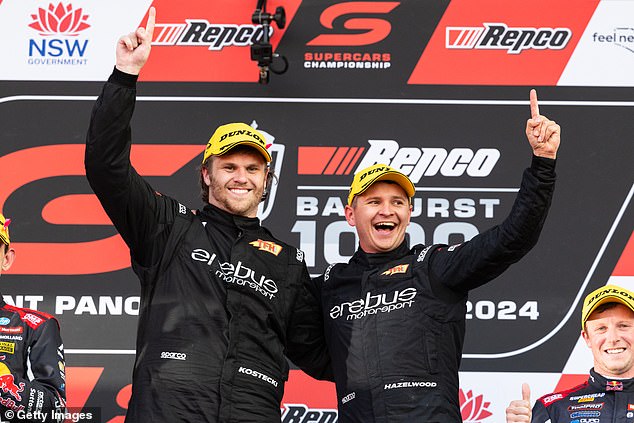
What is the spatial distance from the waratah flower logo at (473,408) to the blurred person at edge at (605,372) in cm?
52

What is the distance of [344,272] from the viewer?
10.8 feet

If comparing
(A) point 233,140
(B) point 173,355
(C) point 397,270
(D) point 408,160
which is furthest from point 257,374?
(D) point 408,160

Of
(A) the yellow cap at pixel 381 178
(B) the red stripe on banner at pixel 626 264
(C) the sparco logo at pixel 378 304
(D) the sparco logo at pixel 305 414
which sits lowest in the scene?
(D) the sparco logo at pixel 305 414

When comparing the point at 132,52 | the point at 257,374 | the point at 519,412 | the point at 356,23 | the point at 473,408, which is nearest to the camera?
the point at 519,412

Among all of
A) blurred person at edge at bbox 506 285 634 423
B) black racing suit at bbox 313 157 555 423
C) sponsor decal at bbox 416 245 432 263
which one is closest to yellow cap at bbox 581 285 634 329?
blurred person at edge at bbox 506 285 634 423

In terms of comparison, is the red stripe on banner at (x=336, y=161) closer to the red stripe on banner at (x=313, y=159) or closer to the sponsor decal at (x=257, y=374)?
the red stripe on banner at (x=313, y=159)

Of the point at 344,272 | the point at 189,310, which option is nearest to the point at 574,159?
the point at 344,272

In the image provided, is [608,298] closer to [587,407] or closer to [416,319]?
[587,407]

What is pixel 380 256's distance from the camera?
10.5ft

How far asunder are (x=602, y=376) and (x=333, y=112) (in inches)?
59.8

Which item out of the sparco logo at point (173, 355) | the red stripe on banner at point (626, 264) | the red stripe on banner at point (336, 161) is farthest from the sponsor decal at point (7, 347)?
the red stripe on banner at point (626, 264)

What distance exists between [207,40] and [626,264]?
194cm

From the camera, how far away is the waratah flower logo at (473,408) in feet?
12.9

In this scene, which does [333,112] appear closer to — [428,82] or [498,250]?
[428,82]
